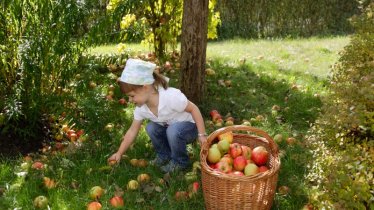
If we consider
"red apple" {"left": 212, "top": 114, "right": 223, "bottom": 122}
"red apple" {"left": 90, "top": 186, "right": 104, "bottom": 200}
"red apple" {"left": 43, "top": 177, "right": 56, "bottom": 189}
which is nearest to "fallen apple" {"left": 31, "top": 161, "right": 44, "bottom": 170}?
"red apple" {"left": 43, "top": 177, "right": 56, "bottom": 189}

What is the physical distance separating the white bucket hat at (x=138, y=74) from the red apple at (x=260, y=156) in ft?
2.82

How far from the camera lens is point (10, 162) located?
146 inches

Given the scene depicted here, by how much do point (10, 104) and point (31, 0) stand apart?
0.85 meters

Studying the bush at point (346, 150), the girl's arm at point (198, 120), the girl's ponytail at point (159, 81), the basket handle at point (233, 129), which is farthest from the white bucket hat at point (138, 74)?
the bush at point (346, 150)

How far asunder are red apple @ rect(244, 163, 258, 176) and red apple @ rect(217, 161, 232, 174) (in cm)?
10

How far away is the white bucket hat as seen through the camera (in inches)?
125

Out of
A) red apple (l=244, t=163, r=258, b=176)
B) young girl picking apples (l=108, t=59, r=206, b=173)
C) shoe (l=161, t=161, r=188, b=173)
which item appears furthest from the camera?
shoe (l=161, t=161, r=188, b=173)

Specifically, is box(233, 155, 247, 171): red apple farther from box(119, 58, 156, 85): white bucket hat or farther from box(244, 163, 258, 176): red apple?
box(119, 58, 156, 85): white bucket hat

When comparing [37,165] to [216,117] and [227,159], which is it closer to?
[227,159]

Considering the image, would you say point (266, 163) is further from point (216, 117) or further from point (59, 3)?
point (59, 3)

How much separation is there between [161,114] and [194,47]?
1.25 metres

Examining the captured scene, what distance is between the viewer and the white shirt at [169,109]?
3.35 metres

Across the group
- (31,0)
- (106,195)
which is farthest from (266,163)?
(31,0)

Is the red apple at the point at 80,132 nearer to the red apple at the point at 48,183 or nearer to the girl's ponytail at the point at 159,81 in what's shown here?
the red apple at the point at 48,183
